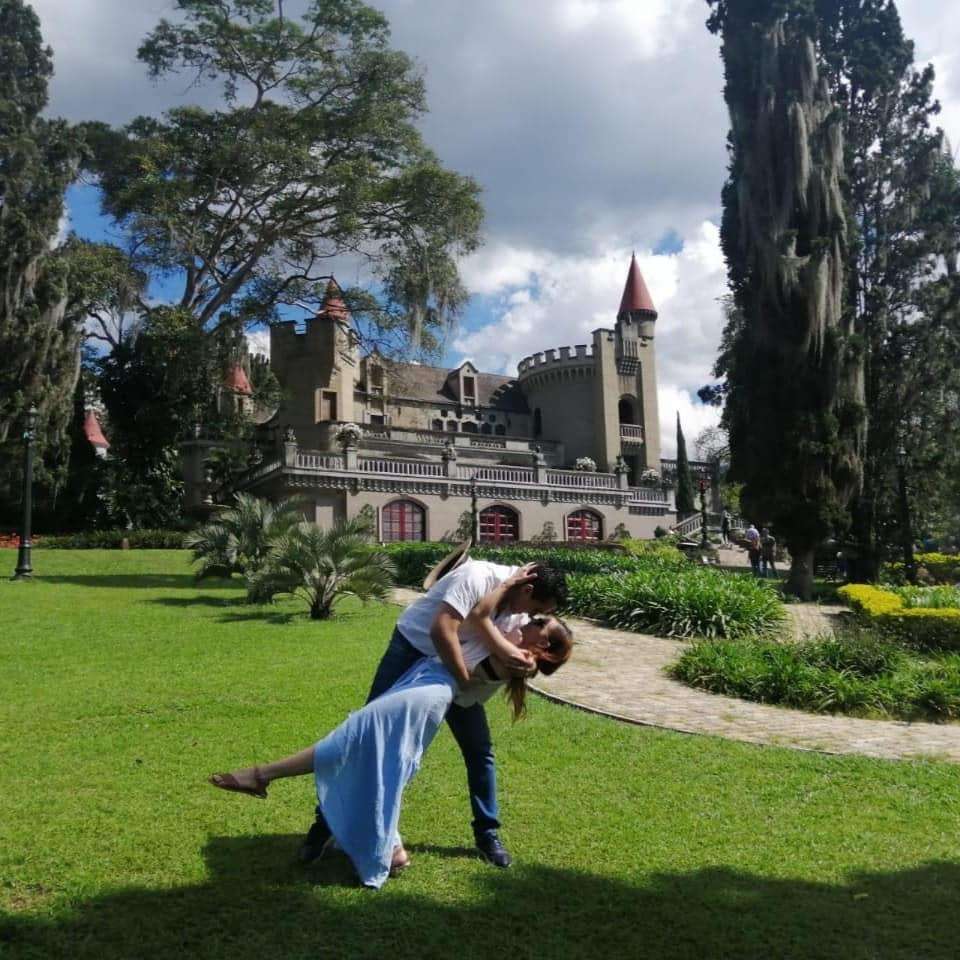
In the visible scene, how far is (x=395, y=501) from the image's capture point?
115 ft

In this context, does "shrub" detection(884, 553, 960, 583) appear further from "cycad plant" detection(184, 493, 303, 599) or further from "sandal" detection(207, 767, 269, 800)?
"sandal" detection(207, 767, 269, 800)

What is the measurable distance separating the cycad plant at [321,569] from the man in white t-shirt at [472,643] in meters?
9.39

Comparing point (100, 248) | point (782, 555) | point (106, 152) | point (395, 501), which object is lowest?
point (782, 555)

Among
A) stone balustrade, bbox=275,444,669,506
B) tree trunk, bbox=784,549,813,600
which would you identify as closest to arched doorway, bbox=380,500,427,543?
stone balustrade, bbox=275,444,669,506

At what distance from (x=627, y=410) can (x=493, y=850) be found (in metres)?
52.7

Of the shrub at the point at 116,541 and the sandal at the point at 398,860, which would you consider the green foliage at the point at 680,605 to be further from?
the shrub at the point at 116,541

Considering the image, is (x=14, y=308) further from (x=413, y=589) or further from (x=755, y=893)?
(x=755, y=893)

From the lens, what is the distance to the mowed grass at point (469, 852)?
3.32 metres

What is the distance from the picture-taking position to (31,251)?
26.8 meters

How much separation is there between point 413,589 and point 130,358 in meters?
17.6

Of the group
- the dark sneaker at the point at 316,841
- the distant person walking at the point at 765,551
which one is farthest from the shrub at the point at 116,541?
the dark sneaker at the point at 316,841

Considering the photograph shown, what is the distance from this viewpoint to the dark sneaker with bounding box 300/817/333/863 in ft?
12.9

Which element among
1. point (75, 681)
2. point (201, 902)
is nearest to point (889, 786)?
point (201, 902)

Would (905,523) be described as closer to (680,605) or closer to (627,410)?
(680,605)
